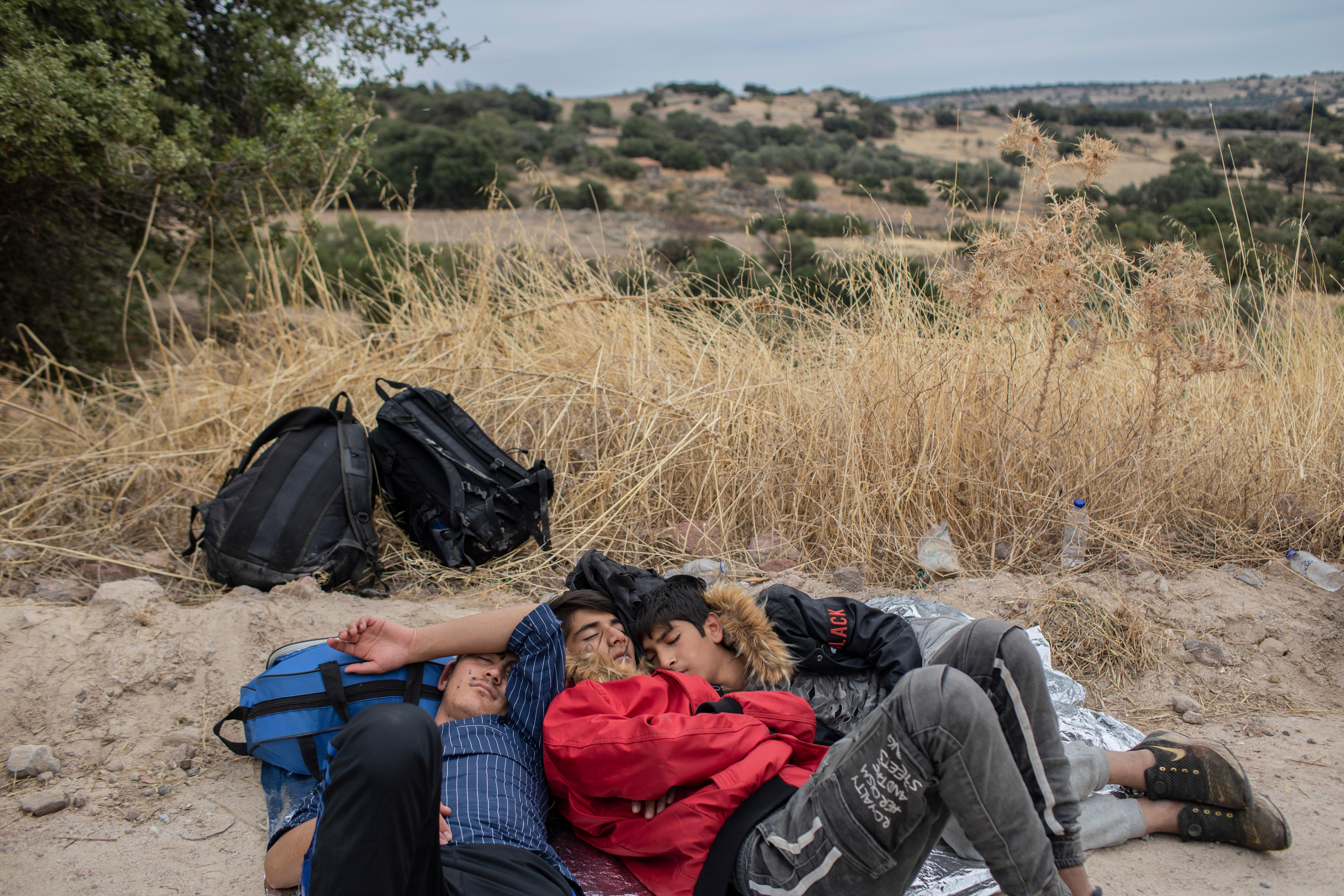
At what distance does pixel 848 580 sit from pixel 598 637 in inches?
51.2

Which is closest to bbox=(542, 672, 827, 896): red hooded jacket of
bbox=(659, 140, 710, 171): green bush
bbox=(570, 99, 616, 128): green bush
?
bbox=(659, 140, 710, 171): green bush

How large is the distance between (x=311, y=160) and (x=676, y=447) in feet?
9.57

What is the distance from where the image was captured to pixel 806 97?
5297 cm

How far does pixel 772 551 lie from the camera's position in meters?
3.48

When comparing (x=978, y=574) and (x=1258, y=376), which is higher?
(x=1258, y=376)

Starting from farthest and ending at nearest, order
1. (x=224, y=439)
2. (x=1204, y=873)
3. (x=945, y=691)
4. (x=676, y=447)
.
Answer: (x=224, y=439), (x=676, y=447), (x=1204, y=873), (x=945, y=691)

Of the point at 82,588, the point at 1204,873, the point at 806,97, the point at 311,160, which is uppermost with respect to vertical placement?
the point at 806,97

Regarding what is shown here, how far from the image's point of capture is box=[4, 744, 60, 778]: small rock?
2184 mm

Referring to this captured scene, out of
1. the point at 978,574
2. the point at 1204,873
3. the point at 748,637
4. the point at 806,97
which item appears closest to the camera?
the point at 1204,873

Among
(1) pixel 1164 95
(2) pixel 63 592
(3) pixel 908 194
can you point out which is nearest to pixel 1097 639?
(2) pixel 63 592

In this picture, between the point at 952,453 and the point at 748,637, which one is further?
the point at 952,453

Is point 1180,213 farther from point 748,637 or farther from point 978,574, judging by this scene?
point 748,637

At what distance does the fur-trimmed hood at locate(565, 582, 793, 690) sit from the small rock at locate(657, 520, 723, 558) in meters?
1.15

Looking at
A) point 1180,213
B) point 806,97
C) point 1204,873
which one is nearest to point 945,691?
point 1204,873
